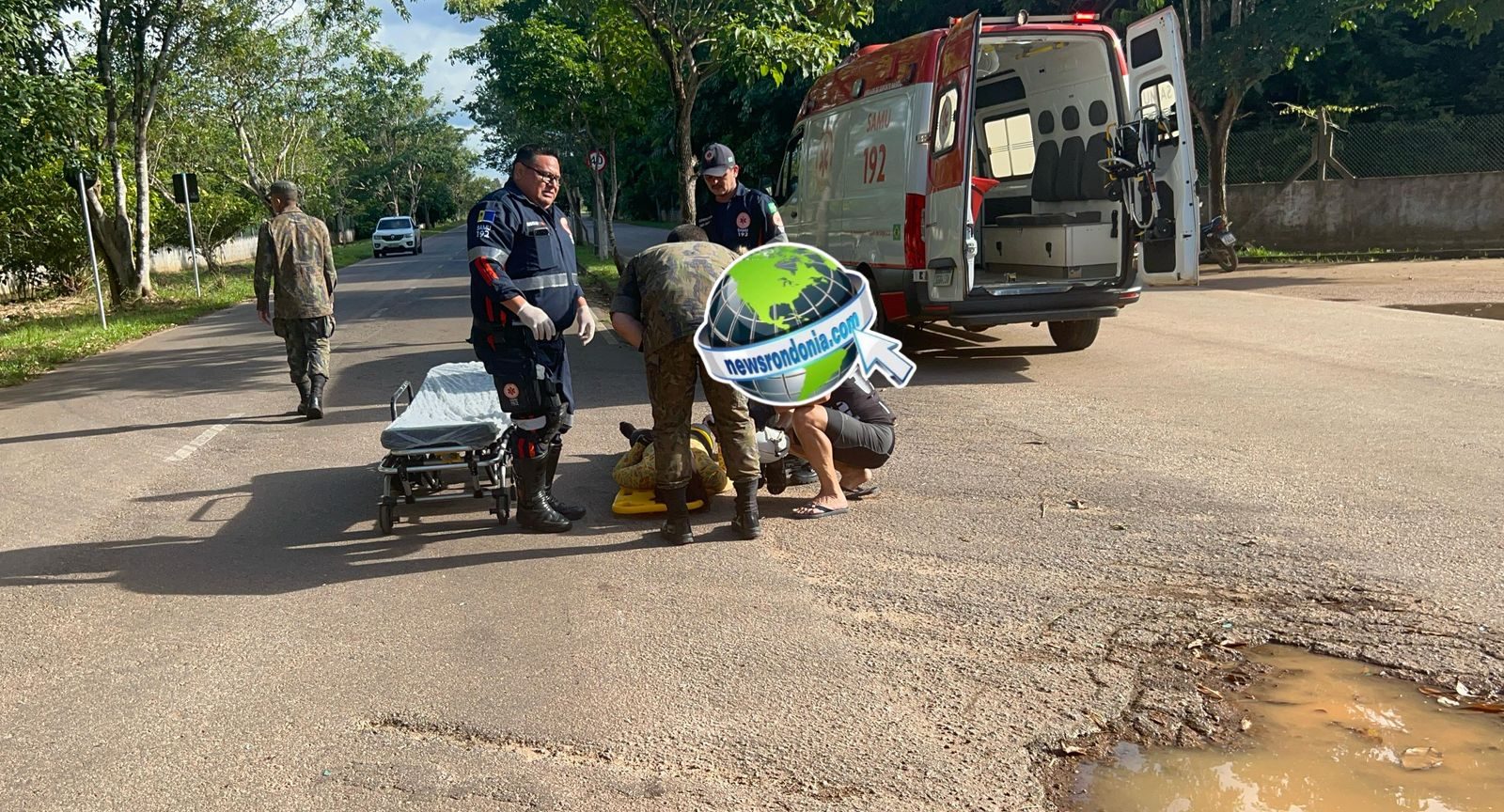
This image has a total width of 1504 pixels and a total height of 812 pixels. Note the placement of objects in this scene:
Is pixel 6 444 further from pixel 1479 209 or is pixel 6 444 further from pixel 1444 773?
pixel 1479 209

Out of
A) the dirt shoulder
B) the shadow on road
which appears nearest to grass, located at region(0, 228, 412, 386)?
the shadow on road

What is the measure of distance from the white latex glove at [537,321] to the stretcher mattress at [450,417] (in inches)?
23.6

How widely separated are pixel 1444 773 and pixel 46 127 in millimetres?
14879

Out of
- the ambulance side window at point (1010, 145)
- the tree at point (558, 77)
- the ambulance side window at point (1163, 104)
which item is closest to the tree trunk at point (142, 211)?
the tree at point (558, 77)

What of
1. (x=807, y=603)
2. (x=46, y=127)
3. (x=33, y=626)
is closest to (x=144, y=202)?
(x=46, y=127)

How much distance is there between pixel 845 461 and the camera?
5.89 m

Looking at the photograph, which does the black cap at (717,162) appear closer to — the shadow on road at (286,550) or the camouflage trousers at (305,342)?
the shadow on road at (286,550)

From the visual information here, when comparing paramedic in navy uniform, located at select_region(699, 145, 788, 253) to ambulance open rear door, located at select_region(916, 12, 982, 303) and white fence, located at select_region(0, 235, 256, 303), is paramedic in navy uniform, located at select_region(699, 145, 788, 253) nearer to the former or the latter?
ambulance open rear door, located at select_region(916, 12, 982, 303)

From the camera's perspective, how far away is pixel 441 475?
19.7 ft

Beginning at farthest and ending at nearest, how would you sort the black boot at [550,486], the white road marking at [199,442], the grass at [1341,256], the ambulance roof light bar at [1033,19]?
1. the grass at [1341,256]
2. the ambulance roof light bar at [1033,19]
3. the white road marking at [199,442]
4. the black boot at [550,486]

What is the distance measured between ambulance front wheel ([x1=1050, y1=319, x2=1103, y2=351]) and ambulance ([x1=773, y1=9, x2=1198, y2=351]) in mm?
13

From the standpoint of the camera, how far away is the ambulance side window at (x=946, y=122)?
28.9 ft

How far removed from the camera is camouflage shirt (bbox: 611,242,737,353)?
4.98m

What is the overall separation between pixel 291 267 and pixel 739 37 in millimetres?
5509
